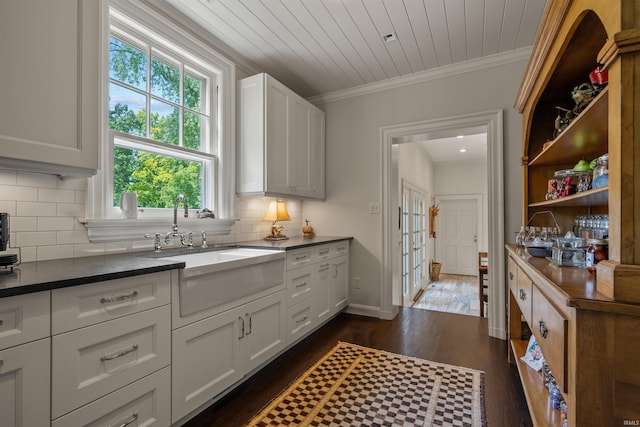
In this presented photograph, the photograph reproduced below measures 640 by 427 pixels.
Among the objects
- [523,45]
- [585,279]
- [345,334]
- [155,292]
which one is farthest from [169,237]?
[523,45]

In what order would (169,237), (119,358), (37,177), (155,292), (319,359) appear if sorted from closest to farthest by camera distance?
(119,358) → (155,292) → (37,177) → (169,237) → (319,359)

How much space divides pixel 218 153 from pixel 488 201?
256cm

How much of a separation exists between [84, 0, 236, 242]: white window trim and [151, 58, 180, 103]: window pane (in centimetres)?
17

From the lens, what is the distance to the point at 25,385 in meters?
1.03

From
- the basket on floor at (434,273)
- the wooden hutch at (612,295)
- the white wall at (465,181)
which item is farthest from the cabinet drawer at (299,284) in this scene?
the white wall at (465,181)

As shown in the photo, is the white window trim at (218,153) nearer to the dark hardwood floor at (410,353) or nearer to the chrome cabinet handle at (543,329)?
the dark hardwood floor at (410,353)

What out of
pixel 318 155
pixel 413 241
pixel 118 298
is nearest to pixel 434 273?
pixel 413 241

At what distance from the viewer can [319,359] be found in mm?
2443

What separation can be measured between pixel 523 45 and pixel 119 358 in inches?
145

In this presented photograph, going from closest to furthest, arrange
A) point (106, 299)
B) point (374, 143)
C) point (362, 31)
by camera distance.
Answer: point (106, 299), point (362, 31), point (374, 143)

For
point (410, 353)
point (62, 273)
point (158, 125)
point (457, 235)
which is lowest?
point (410, 353)

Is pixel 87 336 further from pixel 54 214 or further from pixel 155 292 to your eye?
pixel 54 214

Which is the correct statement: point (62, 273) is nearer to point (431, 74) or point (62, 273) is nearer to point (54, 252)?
point (54, 252)

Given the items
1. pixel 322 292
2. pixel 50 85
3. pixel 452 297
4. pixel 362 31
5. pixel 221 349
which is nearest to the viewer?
pixel 50 85
